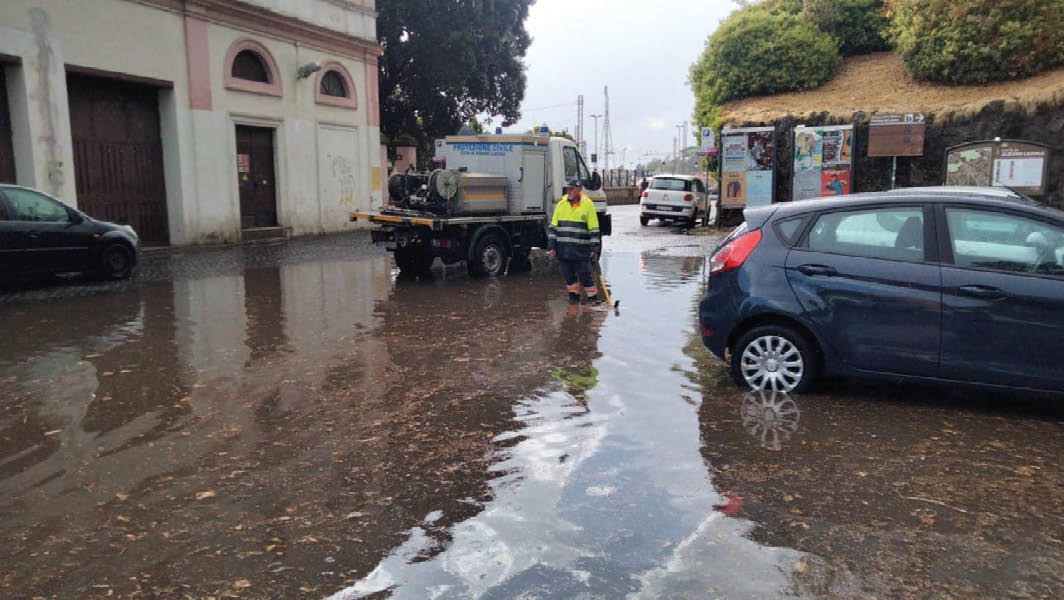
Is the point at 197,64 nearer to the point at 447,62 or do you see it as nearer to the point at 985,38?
the point at 447,62

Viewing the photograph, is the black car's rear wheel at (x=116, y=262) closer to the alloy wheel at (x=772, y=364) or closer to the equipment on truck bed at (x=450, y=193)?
the equipment on truck bed at (x=450, y=193)

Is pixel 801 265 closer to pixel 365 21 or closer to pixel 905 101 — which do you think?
pixel 905 101

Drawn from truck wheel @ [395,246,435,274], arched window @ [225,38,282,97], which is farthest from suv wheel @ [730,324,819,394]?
arched window @ [225,38,282,97]

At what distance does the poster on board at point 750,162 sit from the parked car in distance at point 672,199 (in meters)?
2.67

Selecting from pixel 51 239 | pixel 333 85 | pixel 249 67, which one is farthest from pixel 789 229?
pixel 333 85

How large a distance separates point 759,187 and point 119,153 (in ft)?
51.1

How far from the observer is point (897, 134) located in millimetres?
19125

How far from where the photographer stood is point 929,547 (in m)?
3.58

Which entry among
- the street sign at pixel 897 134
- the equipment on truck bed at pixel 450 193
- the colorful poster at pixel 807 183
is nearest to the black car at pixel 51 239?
the equipment on truck bed at pixel 450 193

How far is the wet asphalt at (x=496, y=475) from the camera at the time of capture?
338cm

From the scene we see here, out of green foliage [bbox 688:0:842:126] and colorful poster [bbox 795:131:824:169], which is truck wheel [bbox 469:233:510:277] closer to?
colorful poster [bbox 795:131:824:169]

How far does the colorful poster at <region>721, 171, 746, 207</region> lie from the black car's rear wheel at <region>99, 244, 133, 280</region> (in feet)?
49.1

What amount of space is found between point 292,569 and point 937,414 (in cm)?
442

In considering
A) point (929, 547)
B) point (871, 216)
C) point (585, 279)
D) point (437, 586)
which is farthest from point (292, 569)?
point (585, 279)
